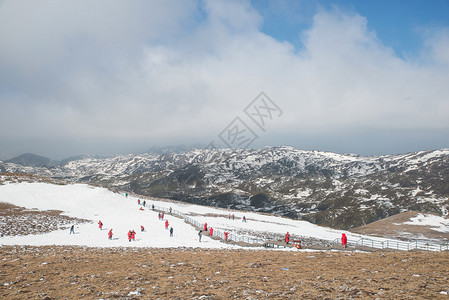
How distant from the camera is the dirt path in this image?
9898 mm

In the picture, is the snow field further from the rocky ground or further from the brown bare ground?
the brown bare ground

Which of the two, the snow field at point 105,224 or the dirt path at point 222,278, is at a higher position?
the dirt path at point 222,278

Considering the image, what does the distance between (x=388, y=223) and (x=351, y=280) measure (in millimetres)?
98098

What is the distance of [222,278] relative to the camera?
501 inches

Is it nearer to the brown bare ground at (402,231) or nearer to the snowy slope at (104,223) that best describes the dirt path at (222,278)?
the snowy slope at (104,223)

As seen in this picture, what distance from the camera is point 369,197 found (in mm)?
198875

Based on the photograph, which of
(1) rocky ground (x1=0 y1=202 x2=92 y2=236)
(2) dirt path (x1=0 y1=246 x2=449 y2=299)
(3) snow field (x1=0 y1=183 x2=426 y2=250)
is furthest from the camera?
(1) rocky ground (x1=0 y1=202 x2=92 y2=236)

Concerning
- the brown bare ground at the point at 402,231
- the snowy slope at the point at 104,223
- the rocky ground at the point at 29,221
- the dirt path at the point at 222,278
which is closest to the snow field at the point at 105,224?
the snowy slope at the point at 104,223

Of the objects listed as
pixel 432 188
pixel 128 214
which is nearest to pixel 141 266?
pixel 128 214

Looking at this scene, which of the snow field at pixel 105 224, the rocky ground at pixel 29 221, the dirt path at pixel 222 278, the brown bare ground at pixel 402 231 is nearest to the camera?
the dirt path at pixel 222 278

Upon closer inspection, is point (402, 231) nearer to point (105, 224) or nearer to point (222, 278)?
point (105, 224)

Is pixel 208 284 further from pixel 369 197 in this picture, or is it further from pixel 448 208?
pixel 369 197

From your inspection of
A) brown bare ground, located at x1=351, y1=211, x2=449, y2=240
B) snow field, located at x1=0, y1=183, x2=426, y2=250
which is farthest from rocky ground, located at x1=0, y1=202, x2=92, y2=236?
brown bare ground, located at x1=351, y1=211, x2=449, y2=240

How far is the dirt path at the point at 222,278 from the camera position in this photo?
32.5ft
